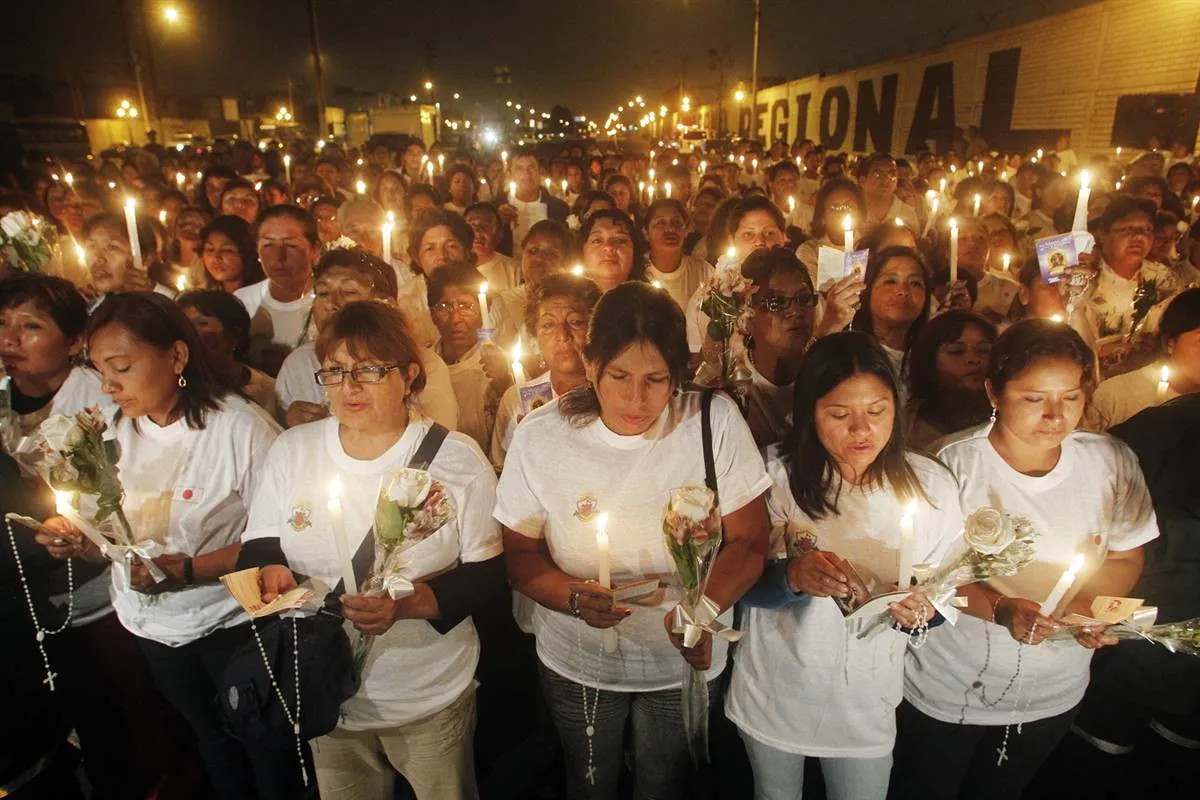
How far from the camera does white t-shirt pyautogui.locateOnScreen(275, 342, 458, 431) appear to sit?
3533mm

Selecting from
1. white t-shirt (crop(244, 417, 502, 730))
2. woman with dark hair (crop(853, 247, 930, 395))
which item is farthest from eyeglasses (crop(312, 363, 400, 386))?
woman with dark hair (crop(853, 247, 930, 395))

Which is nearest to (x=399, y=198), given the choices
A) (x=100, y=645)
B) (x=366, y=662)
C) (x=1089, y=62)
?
(x=100, y=645)

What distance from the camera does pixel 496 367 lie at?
157 inches

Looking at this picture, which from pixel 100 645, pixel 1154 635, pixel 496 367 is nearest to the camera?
pixel 1154 635

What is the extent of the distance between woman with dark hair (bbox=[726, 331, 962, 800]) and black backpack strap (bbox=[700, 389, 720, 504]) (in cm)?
26

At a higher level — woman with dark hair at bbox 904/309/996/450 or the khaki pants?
woman with dark hair at bbox 904/309/996/450

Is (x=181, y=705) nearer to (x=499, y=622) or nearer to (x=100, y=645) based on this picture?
(x=100, y=645)

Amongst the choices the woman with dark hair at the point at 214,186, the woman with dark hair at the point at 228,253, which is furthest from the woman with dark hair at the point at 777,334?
the woman with dark hair at the point at 214,186

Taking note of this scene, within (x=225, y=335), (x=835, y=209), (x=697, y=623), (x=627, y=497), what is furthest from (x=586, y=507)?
(x=835, y=209)

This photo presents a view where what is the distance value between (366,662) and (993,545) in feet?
6.83

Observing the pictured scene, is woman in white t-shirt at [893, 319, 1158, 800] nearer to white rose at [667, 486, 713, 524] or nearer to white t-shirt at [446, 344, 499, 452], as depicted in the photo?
white rose at [667, 486, 713, 524]

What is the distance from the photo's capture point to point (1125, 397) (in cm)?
346

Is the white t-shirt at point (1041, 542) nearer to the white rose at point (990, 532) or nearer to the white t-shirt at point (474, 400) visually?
the white rose at point (990, 532)

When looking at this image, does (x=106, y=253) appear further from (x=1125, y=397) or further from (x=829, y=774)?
(x=1125, y=397)
